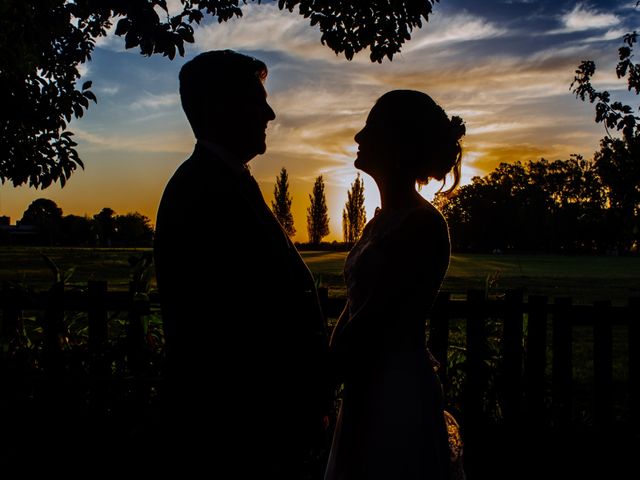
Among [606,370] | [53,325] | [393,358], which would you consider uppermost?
[393,358]

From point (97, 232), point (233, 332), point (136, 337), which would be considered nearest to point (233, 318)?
point (233, 332)

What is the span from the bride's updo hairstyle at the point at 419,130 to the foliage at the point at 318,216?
89.4 meters

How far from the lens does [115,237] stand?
93.0 m

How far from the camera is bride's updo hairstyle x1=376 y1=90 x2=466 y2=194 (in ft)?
7.20

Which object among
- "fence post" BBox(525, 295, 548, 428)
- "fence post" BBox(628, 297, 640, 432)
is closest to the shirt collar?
"fence post" BBox(525, 295, 548, 428)

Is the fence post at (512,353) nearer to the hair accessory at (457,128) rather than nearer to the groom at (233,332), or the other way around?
the hair accessory at (457,128)

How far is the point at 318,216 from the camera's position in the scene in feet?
302

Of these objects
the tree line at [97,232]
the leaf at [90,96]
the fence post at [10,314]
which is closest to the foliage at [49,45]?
the leaf at [90,96]

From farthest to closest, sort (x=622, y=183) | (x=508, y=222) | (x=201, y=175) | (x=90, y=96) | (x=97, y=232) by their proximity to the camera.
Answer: (x=508, y=222)
(x=97, y=232)
(x=622, y=183)
(x=90, y=96)
(x=201, y=175)

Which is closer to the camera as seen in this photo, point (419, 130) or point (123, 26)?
point (419, 130)

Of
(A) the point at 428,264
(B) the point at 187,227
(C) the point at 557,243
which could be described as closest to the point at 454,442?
(A) the point at 428,264

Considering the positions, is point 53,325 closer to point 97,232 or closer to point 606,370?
point 606,370

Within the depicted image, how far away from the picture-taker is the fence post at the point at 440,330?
5383mm

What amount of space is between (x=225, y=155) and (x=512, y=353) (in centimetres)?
444
